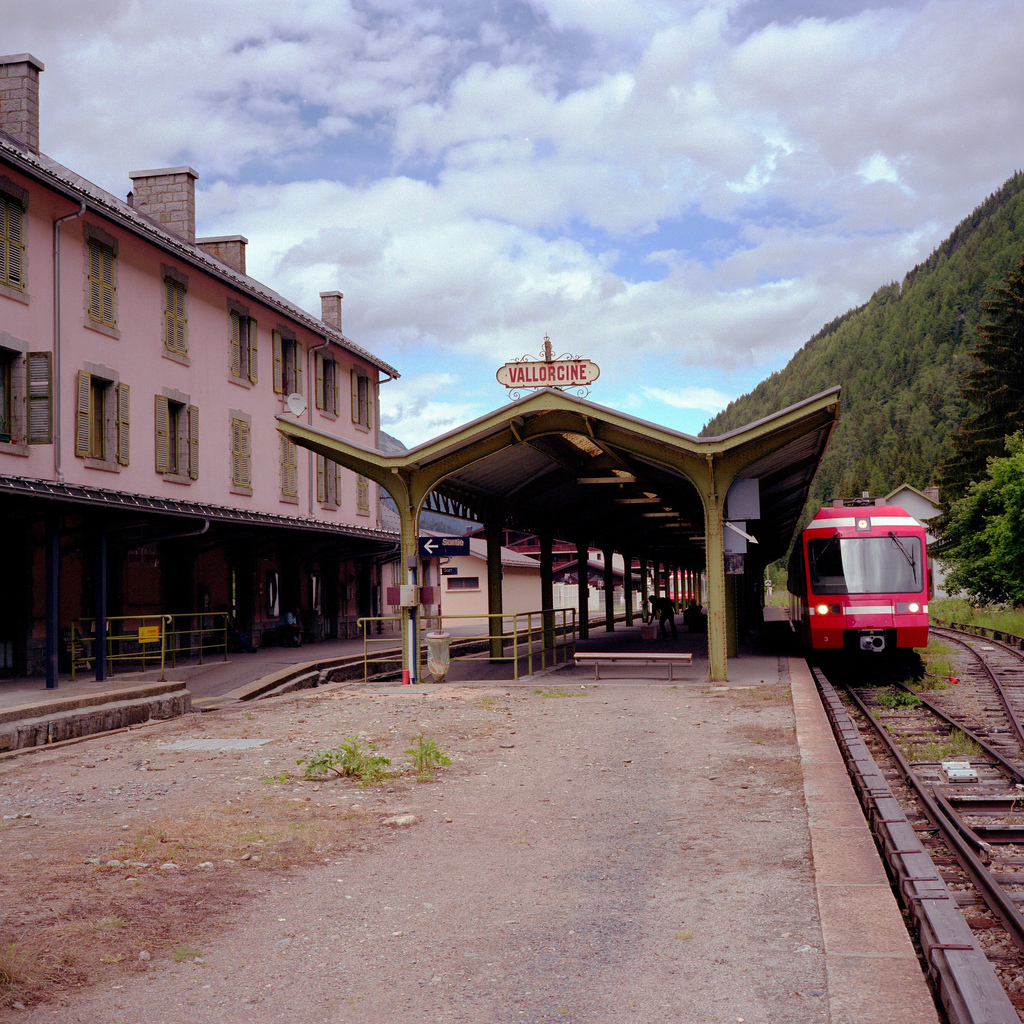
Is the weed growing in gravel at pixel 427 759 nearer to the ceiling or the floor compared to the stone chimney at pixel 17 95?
nearer to the floor

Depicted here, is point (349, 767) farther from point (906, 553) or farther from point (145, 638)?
point (906, 553)

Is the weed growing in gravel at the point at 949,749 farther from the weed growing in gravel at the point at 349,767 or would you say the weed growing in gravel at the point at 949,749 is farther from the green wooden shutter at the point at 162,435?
the green wooden shutter at the point at 162,435

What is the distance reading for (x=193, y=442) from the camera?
77.3 ft

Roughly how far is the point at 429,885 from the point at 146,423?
709 inches

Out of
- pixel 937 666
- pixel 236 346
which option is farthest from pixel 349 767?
pixel 236 346

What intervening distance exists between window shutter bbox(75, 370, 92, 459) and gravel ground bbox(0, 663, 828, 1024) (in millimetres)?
10056

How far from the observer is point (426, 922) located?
500 centimetres

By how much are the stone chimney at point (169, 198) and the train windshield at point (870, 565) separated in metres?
17.1

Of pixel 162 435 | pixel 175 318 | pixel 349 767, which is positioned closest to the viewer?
pixel 349 767

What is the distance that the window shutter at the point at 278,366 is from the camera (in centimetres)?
2802

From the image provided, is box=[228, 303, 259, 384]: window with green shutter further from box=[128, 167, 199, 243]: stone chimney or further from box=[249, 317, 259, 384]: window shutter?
box=[128, 167, 199, 243]: stone chimney

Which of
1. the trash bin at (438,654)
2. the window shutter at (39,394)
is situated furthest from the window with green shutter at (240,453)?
the trash bin at (438,654)

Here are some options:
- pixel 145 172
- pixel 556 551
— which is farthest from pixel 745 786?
pixel 556 551

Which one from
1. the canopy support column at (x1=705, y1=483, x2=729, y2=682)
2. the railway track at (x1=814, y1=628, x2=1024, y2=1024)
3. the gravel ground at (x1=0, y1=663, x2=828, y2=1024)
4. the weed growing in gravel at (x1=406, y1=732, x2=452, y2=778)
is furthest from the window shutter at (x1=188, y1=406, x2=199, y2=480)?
the weed growing in gravel at (x1=406, y1=732, x2=452, y2=778)
